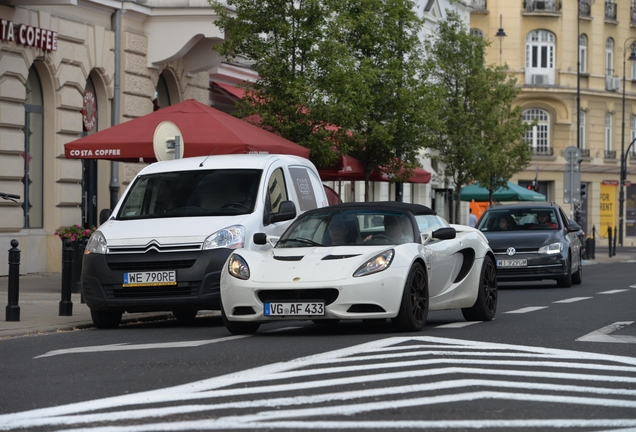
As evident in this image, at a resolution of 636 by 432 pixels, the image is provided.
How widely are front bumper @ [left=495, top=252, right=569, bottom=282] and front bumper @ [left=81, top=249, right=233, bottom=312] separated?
1132 centimetres

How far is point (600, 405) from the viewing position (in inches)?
303

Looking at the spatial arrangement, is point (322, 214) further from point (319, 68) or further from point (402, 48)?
point (402, 48)

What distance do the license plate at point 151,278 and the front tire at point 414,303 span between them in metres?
2.71

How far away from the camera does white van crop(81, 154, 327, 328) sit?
46.2 feet

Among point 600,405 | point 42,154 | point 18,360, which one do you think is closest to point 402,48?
point 42,154

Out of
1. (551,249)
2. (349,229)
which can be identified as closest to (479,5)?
(551,249)

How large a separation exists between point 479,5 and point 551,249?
166 ft

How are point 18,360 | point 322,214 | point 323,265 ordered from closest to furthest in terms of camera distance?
point 18,360 → point 323,265 → point 322,214

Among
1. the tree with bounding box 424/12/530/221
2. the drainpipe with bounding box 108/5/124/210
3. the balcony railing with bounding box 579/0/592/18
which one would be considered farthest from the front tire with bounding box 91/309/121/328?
the balcony railing with bounding box 579/0/592/18

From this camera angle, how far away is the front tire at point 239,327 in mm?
12677

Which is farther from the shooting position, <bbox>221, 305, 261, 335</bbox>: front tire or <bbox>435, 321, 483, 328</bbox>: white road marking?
<bbox>435, 321, 483, 328</bbox>: white road marking

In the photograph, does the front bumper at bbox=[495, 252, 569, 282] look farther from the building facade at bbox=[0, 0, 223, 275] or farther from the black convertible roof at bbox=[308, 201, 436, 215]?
the black convertible roof at bbox=[308, 201, 436, 215]

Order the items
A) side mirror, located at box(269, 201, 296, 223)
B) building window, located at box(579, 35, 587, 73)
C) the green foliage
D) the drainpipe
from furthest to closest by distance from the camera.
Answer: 1. building window, located at box(579, 35, 587, 73)
2. the drainpipe
3. the green foliage
4. side mirror, located at box(269, 201, 296, 223)

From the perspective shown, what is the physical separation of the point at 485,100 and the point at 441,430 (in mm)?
39153
